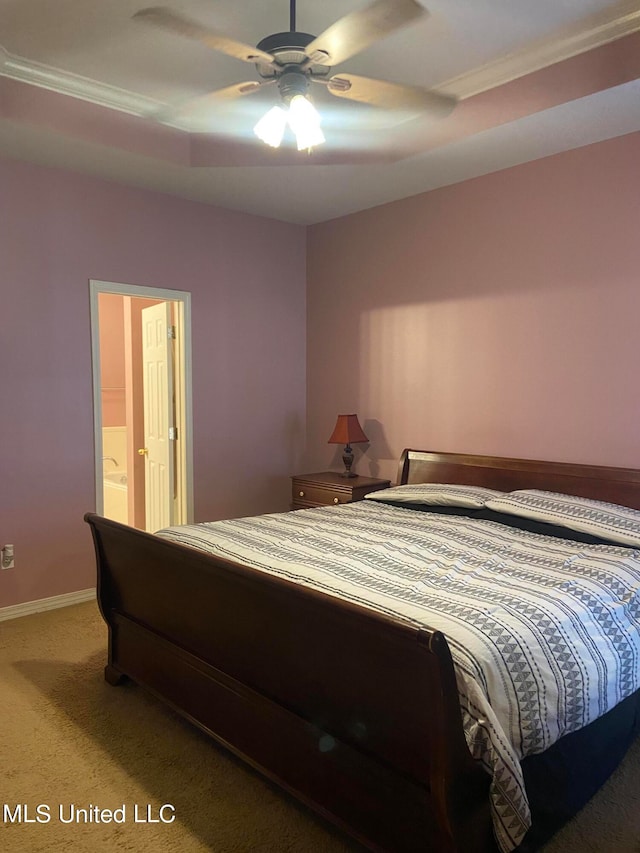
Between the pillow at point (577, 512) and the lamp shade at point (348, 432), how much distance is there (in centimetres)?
135

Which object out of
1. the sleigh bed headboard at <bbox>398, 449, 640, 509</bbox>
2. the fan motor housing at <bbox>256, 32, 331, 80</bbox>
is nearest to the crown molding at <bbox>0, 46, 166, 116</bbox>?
the fan motor housing at <bbox>256, 32, 331, 80</bbox>

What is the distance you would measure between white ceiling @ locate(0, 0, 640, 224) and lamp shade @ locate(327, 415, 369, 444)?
5.08 ft

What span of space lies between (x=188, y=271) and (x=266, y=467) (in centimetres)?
159

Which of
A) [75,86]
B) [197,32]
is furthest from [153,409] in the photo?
[197,32]

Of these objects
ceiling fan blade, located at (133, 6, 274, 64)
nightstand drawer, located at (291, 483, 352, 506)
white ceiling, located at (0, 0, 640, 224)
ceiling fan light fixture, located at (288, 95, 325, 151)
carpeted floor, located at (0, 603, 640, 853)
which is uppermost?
white ceiling, located at (0, 0, 640, 224)

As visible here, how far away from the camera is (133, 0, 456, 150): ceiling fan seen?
1842 millimetres

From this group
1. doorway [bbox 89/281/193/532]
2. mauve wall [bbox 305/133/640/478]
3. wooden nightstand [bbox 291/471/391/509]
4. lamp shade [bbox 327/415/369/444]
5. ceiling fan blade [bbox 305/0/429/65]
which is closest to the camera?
→ ceiling fan blade [bbox 305/0/429/65]

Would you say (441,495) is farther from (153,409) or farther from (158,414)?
(153,409)

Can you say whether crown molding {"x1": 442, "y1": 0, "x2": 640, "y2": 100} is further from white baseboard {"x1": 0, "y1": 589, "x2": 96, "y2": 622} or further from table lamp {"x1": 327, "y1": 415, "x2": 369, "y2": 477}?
white baseboard {"x1": 0, "y1": 589, "x2": 96, "y2": 622}

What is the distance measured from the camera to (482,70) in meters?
2.93

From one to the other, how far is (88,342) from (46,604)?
64.2 inches

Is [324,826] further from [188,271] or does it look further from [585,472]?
[188,271]

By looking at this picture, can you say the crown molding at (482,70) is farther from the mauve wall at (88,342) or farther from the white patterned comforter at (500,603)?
the white patterned comforter at (500,603)

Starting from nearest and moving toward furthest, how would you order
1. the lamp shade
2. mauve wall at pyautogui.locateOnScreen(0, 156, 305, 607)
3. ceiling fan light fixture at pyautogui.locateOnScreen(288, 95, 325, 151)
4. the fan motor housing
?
the fan motor housing, ceiling fan light fixture at pyautogui.locateOnScreen(288, 95, 325, 151), mauve wall at pyautogui.locateOnScreen(0, 156, 305, 607), the lamp shade
